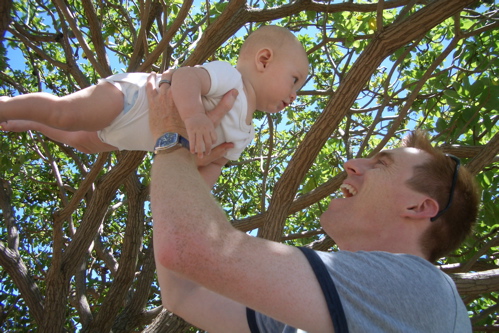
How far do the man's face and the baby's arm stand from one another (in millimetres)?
564

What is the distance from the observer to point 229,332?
1771 mm

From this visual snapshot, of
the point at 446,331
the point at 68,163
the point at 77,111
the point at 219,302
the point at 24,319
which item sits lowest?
the point at 446,331

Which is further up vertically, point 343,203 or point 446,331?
point 343,203

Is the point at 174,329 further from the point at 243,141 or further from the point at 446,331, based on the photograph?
the point at 446,331

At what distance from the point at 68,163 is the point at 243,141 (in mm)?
5869

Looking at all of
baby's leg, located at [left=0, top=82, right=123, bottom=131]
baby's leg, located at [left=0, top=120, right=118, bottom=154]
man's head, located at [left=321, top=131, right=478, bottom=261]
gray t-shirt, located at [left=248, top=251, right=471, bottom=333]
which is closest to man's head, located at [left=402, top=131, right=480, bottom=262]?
man's head, located at [left=321, top=131, right=478, bottom=261]

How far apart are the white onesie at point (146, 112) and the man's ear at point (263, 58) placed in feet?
0.47

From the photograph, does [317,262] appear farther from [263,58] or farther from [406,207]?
[263,58]

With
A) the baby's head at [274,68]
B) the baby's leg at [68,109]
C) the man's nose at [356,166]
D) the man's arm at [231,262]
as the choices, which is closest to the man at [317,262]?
the man's arm at [231,262]

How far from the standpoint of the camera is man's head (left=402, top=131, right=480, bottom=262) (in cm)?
180

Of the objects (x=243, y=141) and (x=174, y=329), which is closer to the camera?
(x=243, y=141)

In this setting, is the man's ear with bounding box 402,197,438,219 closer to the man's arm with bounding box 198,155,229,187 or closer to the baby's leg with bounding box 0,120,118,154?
the man's arm with bounding box 198,155,229,187

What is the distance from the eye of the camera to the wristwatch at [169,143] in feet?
5.30

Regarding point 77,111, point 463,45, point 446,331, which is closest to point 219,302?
point 446,331
